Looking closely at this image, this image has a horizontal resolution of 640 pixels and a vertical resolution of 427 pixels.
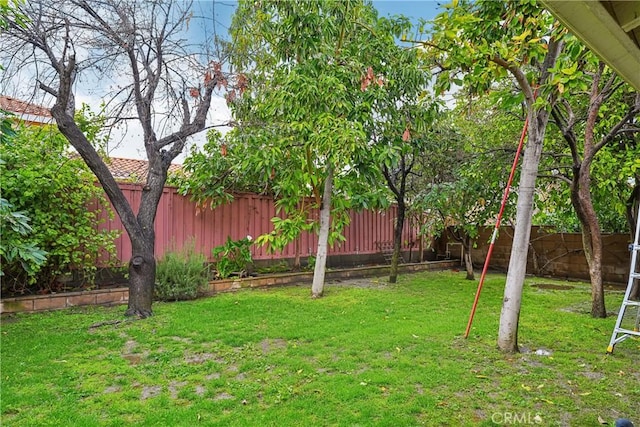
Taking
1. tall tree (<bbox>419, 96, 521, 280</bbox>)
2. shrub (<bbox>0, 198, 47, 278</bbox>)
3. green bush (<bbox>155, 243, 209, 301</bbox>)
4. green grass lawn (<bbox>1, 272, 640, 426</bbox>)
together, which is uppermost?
tall tree (<bbox>419, 96, 521, 280</bbox>)

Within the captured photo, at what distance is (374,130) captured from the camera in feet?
21.3

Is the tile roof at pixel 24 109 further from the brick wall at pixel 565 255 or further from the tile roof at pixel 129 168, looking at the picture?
the brick wall at pixel 565 255

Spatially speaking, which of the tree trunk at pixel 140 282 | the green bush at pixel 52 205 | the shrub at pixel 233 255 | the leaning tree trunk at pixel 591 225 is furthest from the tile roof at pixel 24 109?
the leaning tree trunk at pixel 591 225

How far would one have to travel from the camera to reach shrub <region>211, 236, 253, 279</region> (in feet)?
23.6

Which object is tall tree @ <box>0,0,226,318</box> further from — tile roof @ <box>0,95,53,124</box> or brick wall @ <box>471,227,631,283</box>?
brick wall @ <box>471,227,631,283</box>

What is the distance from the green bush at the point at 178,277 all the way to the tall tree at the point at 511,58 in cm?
442

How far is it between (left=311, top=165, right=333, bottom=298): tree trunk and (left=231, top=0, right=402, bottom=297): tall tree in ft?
0.06

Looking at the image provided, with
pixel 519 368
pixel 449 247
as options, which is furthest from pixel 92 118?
pixel 449 247

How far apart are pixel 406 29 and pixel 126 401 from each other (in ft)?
20.9

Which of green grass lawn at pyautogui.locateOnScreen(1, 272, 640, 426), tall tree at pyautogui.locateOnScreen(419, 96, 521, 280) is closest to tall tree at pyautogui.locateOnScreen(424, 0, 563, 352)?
green grass lawn at pyautogui.locateOnScreen(1, 272, 640, 426)

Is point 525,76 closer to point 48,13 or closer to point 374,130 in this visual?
point 374,130

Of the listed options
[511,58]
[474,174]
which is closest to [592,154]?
[474,174]

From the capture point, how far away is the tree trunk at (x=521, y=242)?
3.66m

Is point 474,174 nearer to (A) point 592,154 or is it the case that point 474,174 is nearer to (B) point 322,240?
(A) point 592,154
